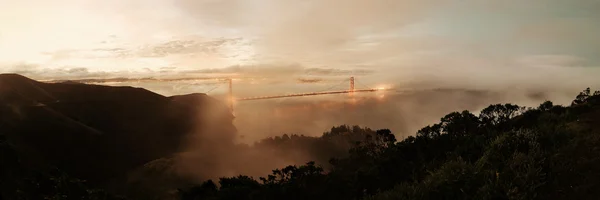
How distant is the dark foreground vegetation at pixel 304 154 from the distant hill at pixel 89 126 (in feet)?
1.65

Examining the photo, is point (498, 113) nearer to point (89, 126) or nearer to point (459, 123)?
point (459, 123)

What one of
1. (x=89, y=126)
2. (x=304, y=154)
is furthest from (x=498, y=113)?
(x=89, y=126)

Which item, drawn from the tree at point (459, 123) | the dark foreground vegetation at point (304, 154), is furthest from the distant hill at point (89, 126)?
the tree at point (459, 123)

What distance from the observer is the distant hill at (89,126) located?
120875 mm

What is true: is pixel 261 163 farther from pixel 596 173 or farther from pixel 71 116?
pixel 596 173

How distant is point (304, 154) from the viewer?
182000 mm

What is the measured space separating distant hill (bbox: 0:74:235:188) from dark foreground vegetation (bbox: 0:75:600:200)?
50cm

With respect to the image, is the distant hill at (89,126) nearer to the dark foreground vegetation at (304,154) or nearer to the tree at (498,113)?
the dark foreground vegetation at (304,154)

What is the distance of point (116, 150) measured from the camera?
140000 mm

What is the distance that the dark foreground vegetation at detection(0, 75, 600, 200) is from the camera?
13.5m

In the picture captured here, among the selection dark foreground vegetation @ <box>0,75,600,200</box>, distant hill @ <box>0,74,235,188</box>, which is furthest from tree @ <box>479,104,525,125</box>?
distant hill @ <box>0,74,235,188</box>

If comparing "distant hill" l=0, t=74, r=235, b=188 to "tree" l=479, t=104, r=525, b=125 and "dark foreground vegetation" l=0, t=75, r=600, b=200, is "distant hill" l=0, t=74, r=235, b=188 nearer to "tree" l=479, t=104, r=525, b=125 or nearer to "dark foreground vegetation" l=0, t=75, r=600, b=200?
"dark foreground vegetation" l=0, t=75, r=600, b=200

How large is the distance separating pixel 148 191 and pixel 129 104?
90.3 m

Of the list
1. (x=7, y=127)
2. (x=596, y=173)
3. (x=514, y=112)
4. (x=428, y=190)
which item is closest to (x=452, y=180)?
(x=428, y=190)
